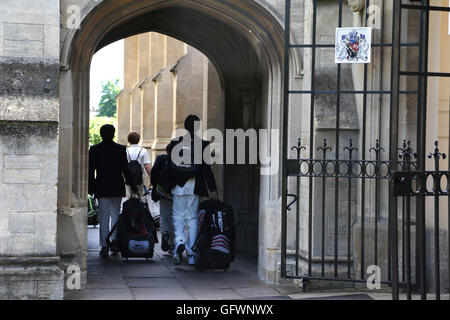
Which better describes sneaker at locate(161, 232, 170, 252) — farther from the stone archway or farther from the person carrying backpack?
the stone archway

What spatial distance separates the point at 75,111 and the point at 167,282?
2.05 meters

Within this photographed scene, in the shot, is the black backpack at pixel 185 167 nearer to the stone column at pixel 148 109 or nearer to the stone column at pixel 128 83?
the stone column at pixel 148 109

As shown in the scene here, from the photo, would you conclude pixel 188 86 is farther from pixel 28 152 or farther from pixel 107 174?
pixel 28 152

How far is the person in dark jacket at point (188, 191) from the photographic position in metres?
9.21

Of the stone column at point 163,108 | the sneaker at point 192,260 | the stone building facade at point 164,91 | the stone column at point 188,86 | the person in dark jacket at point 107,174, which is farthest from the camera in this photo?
the stone column at point 163,108

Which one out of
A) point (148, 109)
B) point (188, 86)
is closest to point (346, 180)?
point (188, 86)

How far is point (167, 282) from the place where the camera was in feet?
26.9

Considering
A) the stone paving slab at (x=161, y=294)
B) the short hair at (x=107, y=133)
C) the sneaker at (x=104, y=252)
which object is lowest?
the stone paving slab at (x=161, y=294)

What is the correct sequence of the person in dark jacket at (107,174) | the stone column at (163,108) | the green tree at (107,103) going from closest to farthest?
the person in dark jacket at (107,174)
the stone column at (163,108)
the green tree at (107,103)

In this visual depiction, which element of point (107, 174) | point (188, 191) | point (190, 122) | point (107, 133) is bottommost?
point (188, 191)

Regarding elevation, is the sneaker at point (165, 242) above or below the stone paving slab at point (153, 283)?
above

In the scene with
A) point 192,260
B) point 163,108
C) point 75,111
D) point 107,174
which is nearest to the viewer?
point 75,111

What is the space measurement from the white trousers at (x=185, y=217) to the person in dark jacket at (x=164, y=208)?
710mm

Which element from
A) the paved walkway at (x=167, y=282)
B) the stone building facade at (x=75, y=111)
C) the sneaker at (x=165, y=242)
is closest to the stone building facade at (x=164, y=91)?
the sneaker at (x=165, y=242)
